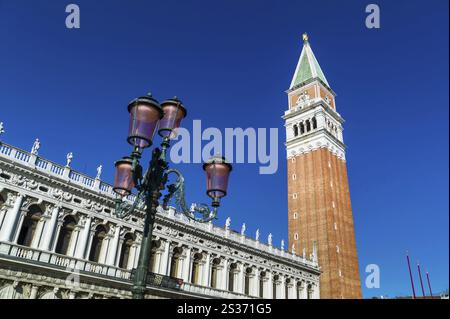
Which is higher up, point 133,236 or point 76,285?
point 133,236

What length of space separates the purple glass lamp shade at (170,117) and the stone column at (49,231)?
15.2 meters

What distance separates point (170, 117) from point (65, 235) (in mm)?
16253

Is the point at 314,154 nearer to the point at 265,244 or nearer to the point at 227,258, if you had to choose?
the point at 265,244

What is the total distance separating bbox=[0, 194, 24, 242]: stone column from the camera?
18.7 m

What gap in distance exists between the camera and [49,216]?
20703mm

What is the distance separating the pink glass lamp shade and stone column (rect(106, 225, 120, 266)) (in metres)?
16.5

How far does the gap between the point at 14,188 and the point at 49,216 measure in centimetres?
245

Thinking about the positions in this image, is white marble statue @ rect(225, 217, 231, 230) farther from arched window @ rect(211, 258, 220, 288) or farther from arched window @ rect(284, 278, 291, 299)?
arched window @ rect(284, 278, 291, 299)

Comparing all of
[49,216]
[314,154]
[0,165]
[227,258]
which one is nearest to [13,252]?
[49,216]

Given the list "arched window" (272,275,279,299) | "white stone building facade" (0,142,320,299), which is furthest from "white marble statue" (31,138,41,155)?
"arched window" (272,275,279,299)

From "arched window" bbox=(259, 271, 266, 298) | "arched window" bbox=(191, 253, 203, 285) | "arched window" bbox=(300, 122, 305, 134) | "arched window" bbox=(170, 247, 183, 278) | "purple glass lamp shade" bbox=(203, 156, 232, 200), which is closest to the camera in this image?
"purple glass lamp shade" bbox=(203, 156, 232, 200)

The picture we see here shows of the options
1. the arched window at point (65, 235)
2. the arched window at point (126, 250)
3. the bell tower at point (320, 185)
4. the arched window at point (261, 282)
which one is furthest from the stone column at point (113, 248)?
the bell tower at point (320, 185)

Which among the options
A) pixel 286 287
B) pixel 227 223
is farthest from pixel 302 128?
pixel 227 223

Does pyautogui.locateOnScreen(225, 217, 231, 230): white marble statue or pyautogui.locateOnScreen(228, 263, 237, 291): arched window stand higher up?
pyautogui.locateOnScreen(225, 217, 231, 230): white marble statue
